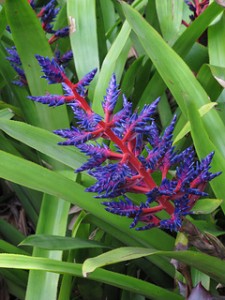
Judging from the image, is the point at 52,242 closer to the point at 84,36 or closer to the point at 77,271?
the point at 77,271

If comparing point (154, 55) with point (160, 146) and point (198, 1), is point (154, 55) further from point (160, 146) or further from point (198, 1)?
point (160, 146)

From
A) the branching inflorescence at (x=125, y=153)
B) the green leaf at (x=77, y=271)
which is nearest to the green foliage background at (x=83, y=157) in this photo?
the green leaf at (x=77, y=271)

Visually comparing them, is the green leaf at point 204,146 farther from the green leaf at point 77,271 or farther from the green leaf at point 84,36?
the green leaf at point 84,36

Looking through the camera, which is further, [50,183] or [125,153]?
[50,183]

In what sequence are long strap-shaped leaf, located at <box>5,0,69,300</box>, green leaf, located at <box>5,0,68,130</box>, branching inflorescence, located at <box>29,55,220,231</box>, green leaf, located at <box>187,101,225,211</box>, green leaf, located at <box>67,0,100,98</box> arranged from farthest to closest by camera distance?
green leaf, located at <box>67,0,100,98</box> < green leaf, located at <box>5,0,68,130</box> < long strap-shaped leaf, located at <box>5,0,69,300</box> < green leaf, located at <box>187,101,225,211</box> < branching inflorescence, located at <box>29,55,220,231</box>

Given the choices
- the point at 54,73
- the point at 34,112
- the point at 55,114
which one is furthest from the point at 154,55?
the point at 54,73

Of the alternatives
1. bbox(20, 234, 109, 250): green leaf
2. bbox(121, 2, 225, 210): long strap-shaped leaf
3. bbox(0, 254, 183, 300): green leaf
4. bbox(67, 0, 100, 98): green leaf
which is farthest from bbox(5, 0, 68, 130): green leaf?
bbox(0, 254, 183, 300): green leaf

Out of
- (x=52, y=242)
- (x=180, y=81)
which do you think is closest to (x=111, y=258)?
(x=52, y=242)

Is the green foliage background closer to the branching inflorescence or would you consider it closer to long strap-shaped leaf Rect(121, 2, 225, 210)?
long strap-shaped leaf Rect(121, 2, 225, 210)
